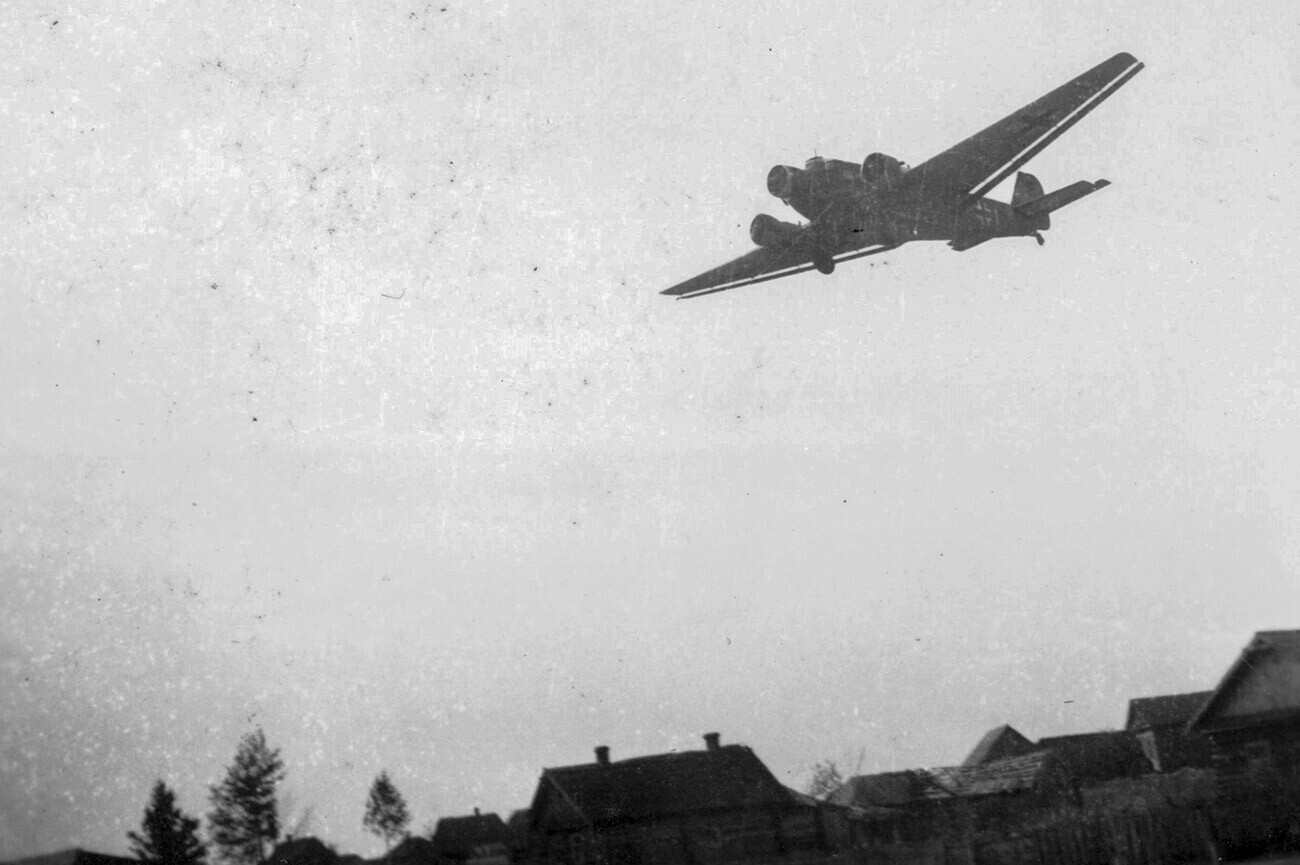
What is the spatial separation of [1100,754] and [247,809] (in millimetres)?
39102

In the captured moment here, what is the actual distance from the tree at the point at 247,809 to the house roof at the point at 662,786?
15.0 m

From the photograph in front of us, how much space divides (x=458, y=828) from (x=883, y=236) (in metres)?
40.5

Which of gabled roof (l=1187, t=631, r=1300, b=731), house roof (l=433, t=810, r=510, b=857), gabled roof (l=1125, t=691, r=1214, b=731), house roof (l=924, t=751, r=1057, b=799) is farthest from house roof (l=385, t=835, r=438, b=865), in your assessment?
gabled roof (l=1125, t=691, r=1214, b=731)

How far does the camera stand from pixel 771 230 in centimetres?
2005

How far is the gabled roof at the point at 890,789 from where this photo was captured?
41.2m

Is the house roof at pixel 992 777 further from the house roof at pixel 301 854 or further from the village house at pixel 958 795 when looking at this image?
the house roof at pixel 301 854

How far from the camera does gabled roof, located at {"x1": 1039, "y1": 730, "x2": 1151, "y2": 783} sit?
44.5 metres

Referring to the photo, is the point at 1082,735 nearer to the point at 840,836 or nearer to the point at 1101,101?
the point at 840,836

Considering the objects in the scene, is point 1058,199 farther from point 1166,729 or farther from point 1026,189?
point 1166,729

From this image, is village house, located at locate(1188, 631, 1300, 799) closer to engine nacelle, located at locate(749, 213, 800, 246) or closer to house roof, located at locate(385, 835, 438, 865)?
engine nacelle, located at locate(749, 213, 800, 246)

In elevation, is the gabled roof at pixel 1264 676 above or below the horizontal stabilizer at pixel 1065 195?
below

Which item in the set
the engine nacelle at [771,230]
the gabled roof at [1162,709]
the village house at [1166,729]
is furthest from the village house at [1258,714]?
the gabled roof at [1162,709]

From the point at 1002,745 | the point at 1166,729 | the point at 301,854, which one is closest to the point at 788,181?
the point at 301,854

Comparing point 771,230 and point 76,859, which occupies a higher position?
point 771,230
